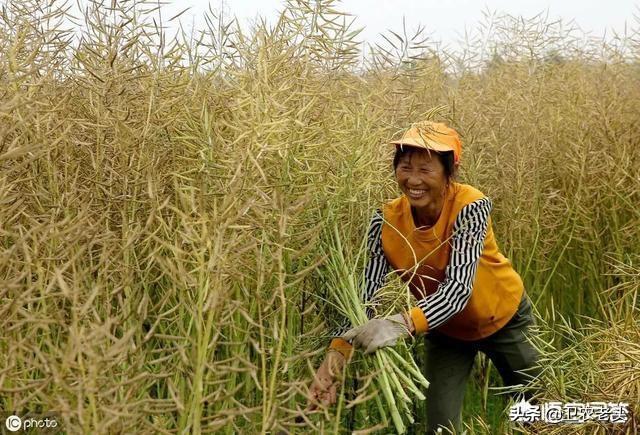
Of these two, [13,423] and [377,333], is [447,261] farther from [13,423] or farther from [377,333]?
[13,423]

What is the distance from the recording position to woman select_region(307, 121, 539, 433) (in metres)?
2.67

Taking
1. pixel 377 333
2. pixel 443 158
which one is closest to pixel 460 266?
pixel 443 158

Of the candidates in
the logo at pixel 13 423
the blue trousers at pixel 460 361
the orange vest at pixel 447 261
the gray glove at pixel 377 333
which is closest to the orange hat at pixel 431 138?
the orange vest at pixel 447 261

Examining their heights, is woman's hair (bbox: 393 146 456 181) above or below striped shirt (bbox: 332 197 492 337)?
above

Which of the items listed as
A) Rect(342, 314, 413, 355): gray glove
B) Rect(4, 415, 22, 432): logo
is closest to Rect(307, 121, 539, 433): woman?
Rect(342, 314, 413, 355): gray glove

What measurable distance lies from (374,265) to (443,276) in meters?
0.31

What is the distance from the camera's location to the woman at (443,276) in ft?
8.77

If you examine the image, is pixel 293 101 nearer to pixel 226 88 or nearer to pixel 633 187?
pixel 226 88

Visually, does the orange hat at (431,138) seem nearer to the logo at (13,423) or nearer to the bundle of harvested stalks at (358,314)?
the bundle of harvested stalks at (358,314)

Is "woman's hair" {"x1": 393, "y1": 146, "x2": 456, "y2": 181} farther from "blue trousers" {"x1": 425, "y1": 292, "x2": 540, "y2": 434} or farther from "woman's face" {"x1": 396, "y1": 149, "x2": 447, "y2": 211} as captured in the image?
"blue trousers" {"x1": 425, "y1": 292, "x2": 540, "y2": 434}

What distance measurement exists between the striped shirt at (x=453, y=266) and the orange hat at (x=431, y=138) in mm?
227

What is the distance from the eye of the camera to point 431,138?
2.82 meters

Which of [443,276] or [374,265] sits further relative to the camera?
[443,276]

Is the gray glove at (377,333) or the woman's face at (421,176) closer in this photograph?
the gray glove at (377,333)
